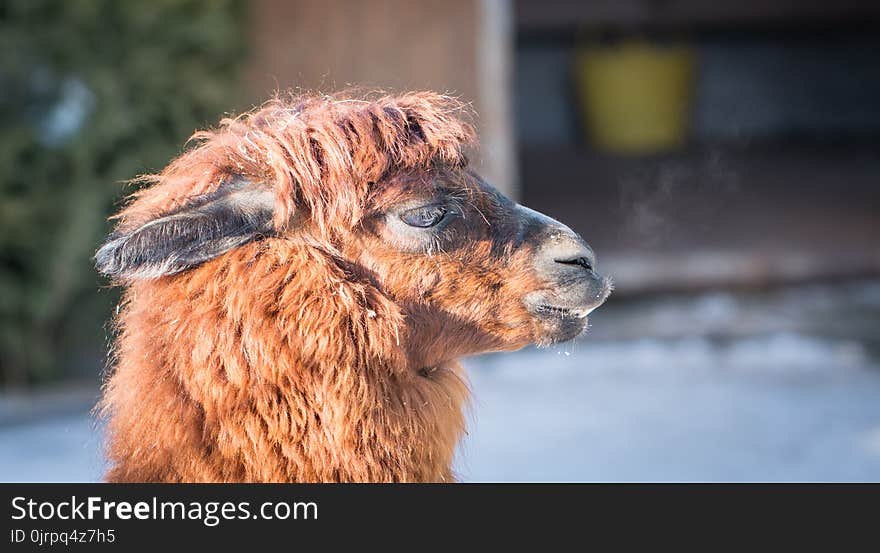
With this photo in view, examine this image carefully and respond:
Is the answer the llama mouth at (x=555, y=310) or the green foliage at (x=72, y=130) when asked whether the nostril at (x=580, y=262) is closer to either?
the llama mouth at (x=555, y=310)

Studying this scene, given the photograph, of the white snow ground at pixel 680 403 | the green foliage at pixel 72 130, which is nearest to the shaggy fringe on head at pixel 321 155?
the white snow ground at pixel 680 403

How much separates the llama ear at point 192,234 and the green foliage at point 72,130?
3418mm

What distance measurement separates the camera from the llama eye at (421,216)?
2402 millimetres

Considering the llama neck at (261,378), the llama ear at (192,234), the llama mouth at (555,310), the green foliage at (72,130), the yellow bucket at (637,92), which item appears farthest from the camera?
the yellow bucket at (637,92)

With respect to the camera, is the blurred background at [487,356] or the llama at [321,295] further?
the blurred background at [487,356]

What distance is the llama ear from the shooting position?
82.7 inches

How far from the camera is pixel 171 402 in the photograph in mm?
2287

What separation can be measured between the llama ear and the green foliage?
342 centimetres

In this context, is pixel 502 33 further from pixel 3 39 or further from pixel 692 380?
pixel 3 39

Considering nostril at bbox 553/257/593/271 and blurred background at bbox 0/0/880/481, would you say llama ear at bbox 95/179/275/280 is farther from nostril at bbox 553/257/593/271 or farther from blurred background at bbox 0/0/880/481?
blurred background at bbox 0/0/880/481

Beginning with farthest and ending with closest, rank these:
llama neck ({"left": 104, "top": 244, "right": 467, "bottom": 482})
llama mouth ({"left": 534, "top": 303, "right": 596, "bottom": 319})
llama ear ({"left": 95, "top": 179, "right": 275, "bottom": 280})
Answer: llama mouth ({"left": 534, "top": 303, "right": 596, "bottom": 319}), llama neck ({"left": 104, "top": 244, "right": 467, "bottom": 482}), llama ear ({"left": 95, "top": 179, "right": 275, "bottom": 280})

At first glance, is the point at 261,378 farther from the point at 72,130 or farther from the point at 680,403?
the point at 680,403

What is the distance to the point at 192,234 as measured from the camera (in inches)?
86.2

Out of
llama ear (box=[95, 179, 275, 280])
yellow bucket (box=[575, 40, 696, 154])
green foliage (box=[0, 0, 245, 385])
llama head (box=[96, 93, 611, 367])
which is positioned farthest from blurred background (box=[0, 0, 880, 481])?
yellow bucket (box=[575, 40, 696, 154])
